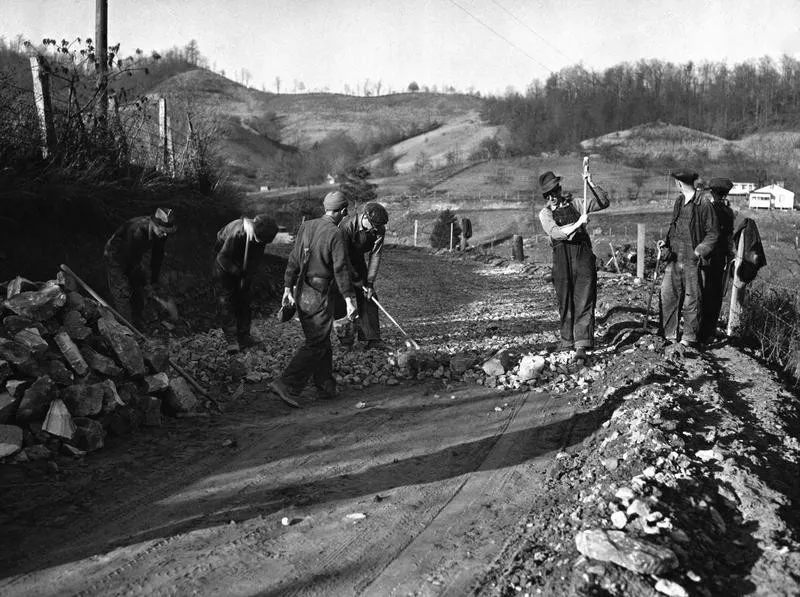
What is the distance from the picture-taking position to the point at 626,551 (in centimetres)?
346

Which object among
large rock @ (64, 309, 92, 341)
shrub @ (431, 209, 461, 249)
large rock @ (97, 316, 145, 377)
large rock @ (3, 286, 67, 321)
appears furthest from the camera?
shrub @ (431, 209, 461, 249)

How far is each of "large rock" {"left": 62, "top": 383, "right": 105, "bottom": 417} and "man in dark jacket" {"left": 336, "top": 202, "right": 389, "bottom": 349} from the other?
136 inches

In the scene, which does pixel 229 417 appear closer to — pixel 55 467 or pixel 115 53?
pixel 55 467

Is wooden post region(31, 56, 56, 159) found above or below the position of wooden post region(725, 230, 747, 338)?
above

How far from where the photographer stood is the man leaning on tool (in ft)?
21.9

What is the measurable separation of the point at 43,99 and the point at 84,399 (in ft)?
22.0

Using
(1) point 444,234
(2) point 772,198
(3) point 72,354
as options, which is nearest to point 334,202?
(3) point 72,354

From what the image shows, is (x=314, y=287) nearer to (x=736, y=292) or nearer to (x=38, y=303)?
(x=38, y=303)

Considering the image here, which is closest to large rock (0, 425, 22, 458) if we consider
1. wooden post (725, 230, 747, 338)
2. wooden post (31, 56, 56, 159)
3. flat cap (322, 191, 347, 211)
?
flat cap (322, 191, 347, 211)

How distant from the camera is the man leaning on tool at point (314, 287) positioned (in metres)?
6.66

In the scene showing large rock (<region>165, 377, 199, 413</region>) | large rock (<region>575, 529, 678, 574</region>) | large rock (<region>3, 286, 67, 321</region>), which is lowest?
large rock (<region>575, 529, 678, 574</region>)

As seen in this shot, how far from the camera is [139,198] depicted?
1190 centimetres

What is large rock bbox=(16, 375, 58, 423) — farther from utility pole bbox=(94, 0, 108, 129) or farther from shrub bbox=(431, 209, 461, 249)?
shrub bbox=(431, 209, 461, 249)

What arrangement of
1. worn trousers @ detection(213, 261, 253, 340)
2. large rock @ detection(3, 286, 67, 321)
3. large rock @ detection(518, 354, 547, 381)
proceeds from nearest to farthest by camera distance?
large rock @ detection(3, 286, 67, 321) → large rock @ detection(518, 354, 547, 381) → worn trousers @ detection(213, 261, 253, 340)
